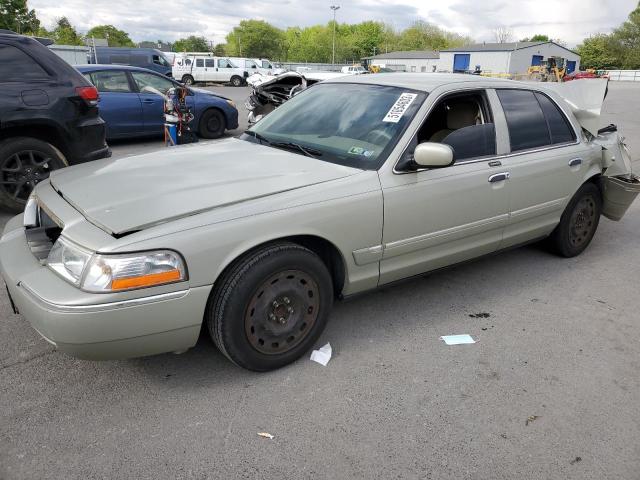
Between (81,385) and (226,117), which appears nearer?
(81,385)

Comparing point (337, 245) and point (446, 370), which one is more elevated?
point (337, 245)

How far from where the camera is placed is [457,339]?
3303 millimetres

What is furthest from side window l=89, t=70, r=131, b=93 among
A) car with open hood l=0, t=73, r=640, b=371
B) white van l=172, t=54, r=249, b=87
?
white van l=172, t=54, r=249, b=87

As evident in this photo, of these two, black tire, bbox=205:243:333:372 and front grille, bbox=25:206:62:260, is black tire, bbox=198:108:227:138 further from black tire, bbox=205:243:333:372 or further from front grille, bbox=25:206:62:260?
black tire, bbox=205:243:333:372

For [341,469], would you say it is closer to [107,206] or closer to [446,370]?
[446,370]

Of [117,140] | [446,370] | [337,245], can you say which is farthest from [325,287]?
[117,140]

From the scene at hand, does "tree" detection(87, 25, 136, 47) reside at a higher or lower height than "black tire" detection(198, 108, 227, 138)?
higher

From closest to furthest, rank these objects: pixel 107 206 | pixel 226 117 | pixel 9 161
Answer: pixel 107 206
pixel 9 161
pixel 226 117

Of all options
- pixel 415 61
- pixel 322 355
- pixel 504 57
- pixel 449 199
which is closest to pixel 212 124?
pixel 449 199

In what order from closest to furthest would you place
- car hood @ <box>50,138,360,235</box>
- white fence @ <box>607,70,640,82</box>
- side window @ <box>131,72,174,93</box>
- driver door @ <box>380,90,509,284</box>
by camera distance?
car hood @ <box>50,138,360,235</box>, driver door @ <box>380,90,509,284</box>, side window @ <box>131,72,174,93</box>, white fence @ <box>607,70,640,82</box>

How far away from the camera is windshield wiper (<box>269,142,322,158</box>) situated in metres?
3.32

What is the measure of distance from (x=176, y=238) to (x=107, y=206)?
50 cm

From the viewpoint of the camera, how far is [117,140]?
1003 centimetres

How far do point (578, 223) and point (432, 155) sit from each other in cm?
239
